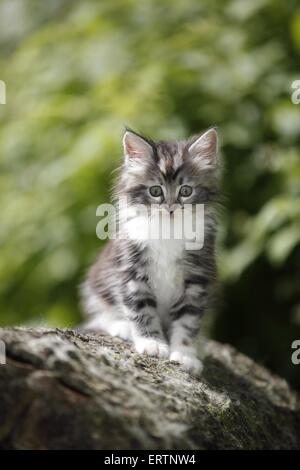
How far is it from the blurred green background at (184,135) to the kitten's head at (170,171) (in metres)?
1.66

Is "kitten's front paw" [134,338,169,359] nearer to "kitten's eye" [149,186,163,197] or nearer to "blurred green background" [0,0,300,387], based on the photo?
"kitten's eye" [149,186,163,197]

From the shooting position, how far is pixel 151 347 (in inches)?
135

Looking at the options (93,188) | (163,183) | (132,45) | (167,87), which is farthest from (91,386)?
(132,45)

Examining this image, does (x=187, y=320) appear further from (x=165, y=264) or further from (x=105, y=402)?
(x=105, y=402)

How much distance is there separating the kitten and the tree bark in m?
0.30

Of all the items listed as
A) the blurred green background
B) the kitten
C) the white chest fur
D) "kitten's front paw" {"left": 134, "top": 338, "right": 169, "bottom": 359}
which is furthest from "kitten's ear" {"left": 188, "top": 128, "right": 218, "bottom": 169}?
the blurred green background

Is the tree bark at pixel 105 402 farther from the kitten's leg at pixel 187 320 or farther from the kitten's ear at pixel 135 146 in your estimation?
the kitten's ear at pixel 135 146

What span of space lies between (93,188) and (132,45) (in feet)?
5.45

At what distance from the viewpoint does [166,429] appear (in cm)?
257

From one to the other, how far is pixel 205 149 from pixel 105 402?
158cm

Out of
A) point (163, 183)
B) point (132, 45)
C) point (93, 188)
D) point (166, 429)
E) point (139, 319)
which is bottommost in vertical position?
point (166, 429)

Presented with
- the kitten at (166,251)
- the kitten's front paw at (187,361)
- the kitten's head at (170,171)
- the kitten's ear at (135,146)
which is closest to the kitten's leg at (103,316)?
the kitten at (166,251)

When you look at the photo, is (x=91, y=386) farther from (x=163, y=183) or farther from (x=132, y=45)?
(x=132, y=45)

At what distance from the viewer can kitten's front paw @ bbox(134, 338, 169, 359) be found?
341 centimetres
